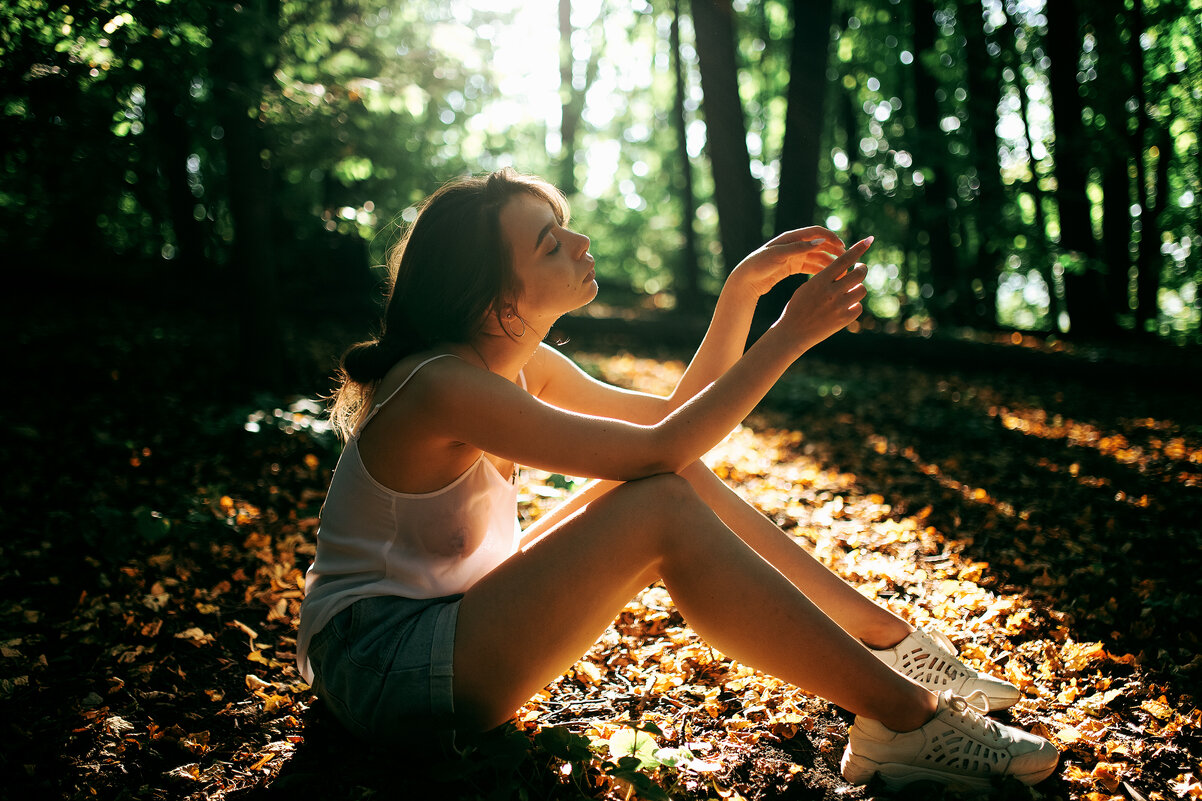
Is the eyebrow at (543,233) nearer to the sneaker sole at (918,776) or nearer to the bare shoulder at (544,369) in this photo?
the bare shoulder at (544,369)

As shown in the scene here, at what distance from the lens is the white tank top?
1.65 m

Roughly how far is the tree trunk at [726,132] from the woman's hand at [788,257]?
488 centimetres

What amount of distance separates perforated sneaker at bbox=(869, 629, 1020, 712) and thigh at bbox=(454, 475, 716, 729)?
0.80 m

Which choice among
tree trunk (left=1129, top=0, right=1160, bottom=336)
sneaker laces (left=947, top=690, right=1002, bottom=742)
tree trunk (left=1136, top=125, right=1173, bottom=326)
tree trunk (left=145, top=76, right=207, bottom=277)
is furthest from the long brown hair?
tree trunk (left=1136, top=125, right=1173, bottom=326)

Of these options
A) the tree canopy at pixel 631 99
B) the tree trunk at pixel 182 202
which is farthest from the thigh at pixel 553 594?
the tree trunk at pixel 182 202

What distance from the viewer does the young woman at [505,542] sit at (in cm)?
156

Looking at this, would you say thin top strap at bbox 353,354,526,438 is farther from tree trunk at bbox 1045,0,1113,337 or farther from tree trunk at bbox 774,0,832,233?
tree trunk at bbox 1045,0,1113,337

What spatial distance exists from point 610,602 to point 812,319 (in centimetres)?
85

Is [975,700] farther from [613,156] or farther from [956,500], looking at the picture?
[613,156]

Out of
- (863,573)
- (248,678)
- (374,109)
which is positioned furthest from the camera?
(374,109)

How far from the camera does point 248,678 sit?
7.52 feet

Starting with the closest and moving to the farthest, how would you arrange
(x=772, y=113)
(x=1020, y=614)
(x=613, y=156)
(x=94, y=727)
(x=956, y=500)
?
(x=94, y=727)
(x=1020, y=614)
(x=956, y=500)
(x=772, y=113)
(x=613, y=156)

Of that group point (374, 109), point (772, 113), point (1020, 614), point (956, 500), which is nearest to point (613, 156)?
point (772, 113)

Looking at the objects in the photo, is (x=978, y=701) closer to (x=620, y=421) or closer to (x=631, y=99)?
(x=620, y=421)
